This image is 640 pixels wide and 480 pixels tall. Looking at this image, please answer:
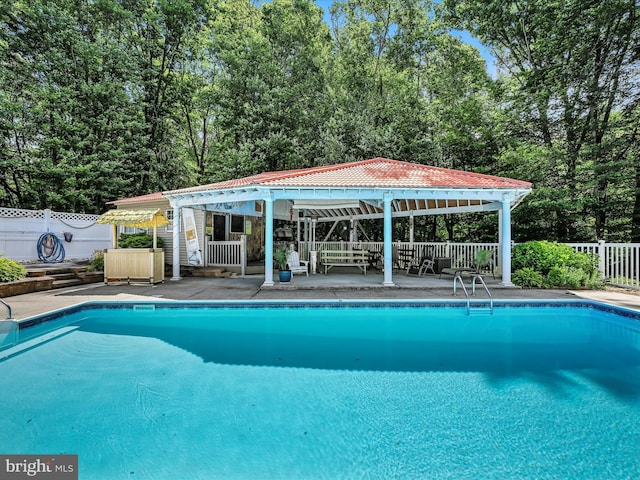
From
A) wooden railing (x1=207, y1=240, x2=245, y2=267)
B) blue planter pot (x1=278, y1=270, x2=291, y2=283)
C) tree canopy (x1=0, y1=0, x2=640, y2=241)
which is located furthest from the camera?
tree canopy (x1=0, y1=0, x2=640, y2=241)

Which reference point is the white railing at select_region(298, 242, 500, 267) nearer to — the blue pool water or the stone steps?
the blue pool water

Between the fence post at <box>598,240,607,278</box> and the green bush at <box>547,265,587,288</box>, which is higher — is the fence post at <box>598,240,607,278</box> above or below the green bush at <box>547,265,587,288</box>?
above

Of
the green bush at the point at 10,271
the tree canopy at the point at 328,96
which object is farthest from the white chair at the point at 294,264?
the tree canopy at the point at 328,96

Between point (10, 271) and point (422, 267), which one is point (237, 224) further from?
point (422, 267)

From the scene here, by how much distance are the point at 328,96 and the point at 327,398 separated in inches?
790

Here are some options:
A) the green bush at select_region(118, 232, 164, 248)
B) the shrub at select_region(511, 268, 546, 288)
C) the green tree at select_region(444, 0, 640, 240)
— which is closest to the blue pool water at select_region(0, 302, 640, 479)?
the shrub at select_region(511, 268, 546, 288)

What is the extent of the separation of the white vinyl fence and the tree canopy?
3.10 metres

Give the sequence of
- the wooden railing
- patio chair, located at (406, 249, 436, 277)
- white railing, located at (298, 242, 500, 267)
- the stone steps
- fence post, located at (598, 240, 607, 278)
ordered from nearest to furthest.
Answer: the stone steps → fence post, located at (598, 240, 607, 278) → patio chair, located at (406, 249, 436, 277) → white railing, located at (298, 242, 500, 267) → the wooden railing

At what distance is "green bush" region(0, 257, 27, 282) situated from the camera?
8383 millimetres

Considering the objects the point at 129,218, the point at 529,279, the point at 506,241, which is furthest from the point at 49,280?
the point at 529,279

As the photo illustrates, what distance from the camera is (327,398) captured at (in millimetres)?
3891

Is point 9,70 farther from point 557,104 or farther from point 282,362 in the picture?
point 557,104

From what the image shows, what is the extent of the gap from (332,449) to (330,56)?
23345 millimetres

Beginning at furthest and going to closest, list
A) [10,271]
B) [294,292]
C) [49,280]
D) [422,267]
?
1. [422,267]
2. [49,280]
3. [294,292]
4. [10,271]
